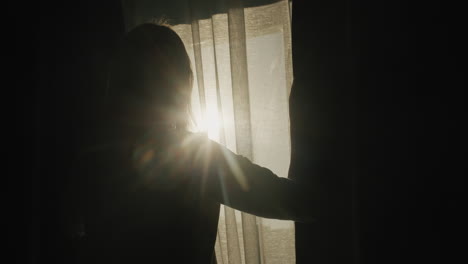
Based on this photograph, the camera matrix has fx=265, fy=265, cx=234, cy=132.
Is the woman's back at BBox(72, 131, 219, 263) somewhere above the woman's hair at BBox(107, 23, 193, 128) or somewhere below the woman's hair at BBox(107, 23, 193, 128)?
below

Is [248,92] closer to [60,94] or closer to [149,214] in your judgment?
[149,214]

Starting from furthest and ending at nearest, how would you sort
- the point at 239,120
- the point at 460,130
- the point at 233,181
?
the point at 239,120 < the point at 460,130 < the point at 233,181

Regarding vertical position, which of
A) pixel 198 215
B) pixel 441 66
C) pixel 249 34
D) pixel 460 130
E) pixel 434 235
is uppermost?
pixel 249 34

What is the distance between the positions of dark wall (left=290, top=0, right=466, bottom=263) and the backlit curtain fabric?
0.42 ft

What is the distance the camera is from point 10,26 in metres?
0.95

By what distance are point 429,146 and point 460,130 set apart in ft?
0.25

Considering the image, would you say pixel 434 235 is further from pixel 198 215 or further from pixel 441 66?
pixel 198 215

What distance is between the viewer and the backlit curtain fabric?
2.93 ft

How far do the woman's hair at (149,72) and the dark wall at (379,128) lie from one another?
35cm

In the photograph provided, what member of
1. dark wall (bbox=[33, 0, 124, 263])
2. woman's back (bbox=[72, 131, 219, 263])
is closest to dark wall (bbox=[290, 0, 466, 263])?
woman's back (bbox=[72, 131, 219, 263])

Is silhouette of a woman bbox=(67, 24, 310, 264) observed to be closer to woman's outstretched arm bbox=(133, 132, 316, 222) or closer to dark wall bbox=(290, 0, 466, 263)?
woman's outstretched arm bbox=(133, 132, 316, 222)

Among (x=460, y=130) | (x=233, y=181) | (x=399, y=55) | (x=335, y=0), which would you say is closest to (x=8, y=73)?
(x=233, y=181)

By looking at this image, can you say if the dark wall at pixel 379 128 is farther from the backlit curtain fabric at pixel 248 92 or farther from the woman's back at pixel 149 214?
the woman's back at pixel 149 214

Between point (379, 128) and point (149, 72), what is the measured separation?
610mm
